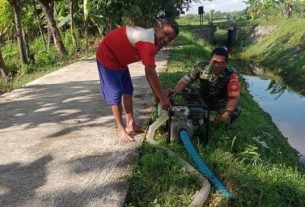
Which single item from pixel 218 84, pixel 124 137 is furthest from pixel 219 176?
pixel 218 84

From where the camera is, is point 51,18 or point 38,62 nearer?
point 38,62

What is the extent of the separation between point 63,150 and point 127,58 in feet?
3.95

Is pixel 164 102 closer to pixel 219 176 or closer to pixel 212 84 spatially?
pixel 219 176

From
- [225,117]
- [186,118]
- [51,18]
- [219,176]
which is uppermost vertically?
[51,18]

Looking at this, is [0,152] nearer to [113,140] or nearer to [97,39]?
→ [113,140]

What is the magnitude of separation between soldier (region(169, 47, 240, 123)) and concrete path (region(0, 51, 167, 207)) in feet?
2.79

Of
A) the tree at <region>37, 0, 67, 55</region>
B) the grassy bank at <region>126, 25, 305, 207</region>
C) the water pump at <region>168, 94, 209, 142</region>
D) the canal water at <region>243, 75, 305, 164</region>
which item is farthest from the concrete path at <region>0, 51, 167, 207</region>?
the tree at <region>37, 0, 67, 55</region>

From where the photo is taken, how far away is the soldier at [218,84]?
5.29 meters

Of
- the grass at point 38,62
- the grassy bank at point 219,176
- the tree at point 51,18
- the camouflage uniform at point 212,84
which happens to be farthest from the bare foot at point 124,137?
the tree at point 51,18

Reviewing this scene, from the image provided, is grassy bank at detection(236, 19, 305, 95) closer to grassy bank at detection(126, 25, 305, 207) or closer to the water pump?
grassy bank at detection(126, 25, 305, 207)

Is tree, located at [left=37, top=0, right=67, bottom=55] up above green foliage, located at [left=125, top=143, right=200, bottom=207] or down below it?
above

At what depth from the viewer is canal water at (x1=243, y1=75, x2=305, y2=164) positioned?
37.2 ft

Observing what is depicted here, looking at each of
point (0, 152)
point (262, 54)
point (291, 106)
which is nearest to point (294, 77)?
point (291, 106)

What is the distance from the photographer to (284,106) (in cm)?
1472
